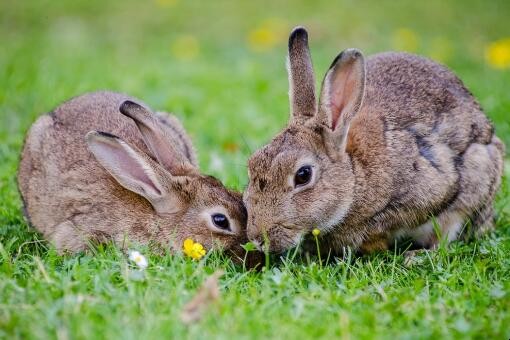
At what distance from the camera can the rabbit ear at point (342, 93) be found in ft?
17.0

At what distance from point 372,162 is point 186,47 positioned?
6.60 meters

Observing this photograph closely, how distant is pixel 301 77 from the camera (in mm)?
5457

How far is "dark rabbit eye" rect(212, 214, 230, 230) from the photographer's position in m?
5.43

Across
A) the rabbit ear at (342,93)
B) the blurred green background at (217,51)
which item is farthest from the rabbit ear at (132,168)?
the rabbit ear at (342,93)

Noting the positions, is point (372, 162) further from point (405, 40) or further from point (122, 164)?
point (405, 40)

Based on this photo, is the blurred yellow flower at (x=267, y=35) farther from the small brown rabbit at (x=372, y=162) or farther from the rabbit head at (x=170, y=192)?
the rabbit head at (x=170, y=192)

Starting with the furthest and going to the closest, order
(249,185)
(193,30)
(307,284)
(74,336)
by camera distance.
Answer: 1. (193,30)
2. (249,185)
3. (307,284)
4. (74,336)

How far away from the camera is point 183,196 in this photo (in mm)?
5629

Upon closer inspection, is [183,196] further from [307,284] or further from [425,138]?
[425,138]

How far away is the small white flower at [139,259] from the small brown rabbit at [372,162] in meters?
0.76

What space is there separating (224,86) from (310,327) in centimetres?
589

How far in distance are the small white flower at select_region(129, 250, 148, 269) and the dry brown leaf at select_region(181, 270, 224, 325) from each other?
2.00 feet

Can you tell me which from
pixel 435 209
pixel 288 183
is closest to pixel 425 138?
pixel 435 209

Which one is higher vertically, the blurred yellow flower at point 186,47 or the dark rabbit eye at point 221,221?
the blurred yellow flower at point 186,47
